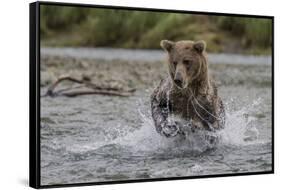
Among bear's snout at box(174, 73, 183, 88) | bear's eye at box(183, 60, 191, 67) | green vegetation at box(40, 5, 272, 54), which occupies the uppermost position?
green vegetation at box(40, 5, 272, 54)

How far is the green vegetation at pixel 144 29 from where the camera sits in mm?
6449

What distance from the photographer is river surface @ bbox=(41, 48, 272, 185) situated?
21.1 feet

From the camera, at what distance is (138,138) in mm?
6754

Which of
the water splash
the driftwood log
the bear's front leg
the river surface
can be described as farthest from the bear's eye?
the driftwood log

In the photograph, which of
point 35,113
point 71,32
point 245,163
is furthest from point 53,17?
point 245,163

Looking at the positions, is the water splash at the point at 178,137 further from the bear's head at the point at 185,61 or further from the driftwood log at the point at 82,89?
the bear's head at the point at 185,61

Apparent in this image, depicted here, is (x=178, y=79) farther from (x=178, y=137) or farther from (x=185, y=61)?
(x=178, y=137)

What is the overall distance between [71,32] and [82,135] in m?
0.92

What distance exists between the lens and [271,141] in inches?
295

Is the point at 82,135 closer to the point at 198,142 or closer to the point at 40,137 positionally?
the point at 40,137

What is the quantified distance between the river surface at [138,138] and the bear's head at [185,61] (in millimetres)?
154

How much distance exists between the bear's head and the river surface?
15cm

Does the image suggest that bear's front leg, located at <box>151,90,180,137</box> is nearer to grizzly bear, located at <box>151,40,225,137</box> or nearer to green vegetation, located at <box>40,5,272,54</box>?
grizzly bear, located at <box>151,40,225,137</box>

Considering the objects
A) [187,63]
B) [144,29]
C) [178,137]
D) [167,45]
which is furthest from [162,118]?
[144,29]
